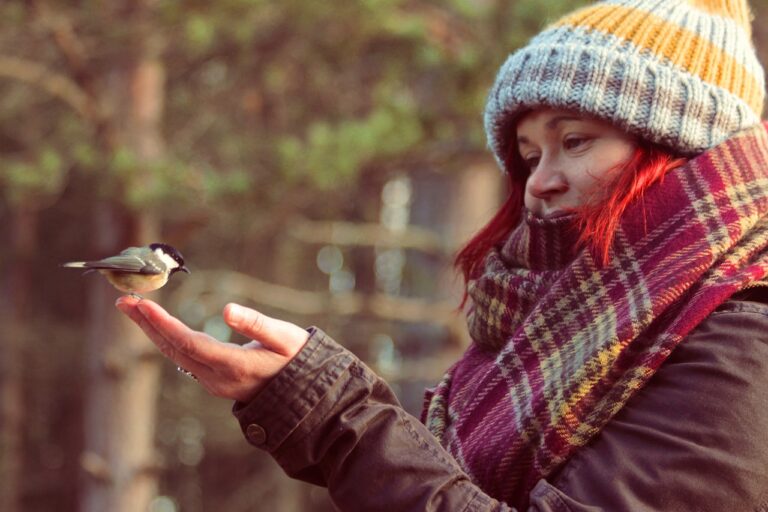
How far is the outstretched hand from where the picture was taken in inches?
45.0

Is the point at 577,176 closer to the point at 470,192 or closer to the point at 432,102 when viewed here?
the point at 432,102

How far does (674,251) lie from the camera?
1346 millimetres

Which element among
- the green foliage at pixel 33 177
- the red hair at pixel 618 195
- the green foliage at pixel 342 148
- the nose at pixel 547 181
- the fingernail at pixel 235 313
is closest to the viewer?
the fingernail at pixel 235 313

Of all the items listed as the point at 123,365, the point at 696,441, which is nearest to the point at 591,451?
the point at 696,441

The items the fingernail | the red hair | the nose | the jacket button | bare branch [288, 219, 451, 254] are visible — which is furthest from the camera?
bare branch [288, 219, 451, 254]

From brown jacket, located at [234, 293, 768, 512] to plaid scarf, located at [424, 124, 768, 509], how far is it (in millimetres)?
43

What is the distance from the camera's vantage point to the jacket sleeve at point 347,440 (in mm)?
Result: 1218

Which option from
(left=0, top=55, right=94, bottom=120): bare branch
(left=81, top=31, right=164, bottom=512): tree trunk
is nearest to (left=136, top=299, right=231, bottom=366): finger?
(left=81, top=31, right=164, bottom=512): tree trunk

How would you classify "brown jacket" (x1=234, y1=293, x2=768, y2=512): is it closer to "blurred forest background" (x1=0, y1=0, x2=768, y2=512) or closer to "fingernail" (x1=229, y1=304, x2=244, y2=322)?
"fingernail" (x1=229, y1=304, x2=244, y2=322)

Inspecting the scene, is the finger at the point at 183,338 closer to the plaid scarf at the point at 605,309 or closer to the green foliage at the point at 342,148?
the plaid scarf at the point at 605,309

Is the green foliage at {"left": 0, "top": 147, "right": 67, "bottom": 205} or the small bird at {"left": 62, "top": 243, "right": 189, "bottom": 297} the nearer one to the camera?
the small bird at {"left": 62, "top": 243, "right": 189, "bottom": 297}

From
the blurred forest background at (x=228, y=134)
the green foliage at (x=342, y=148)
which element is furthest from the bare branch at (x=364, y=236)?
the green foliage at (x=342, y=148)

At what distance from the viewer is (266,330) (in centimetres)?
119

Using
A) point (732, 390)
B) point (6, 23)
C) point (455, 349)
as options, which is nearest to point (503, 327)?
point (732, 390)
